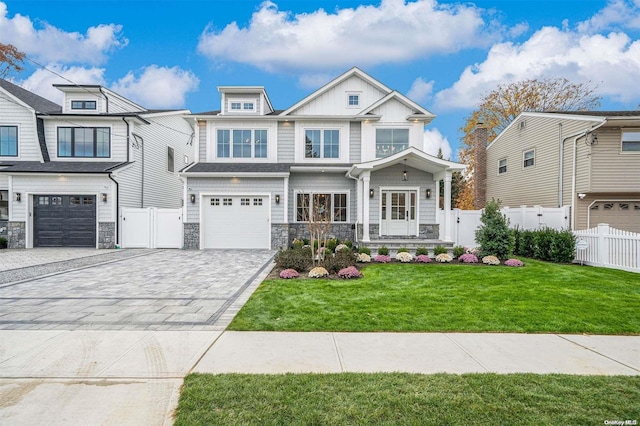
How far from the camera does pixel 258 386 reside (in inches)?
115

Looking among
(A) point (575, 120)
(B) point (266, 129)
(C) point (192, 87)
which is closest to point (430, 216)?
(A) point (575, 120)

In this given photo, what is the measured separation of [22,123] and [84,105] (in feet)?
8.75

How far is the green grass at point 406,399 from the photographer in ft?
8.07

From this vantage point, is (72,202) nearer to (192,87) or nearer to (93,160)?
(93,160)

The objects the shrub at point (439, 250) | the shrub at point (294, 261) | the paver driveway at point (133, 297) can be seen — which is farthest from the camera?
the shrub at point (439, 250)

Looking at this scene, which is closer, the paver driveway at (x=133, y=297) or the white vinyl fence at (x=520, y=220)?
the paver driveway at (x=133, y=297)

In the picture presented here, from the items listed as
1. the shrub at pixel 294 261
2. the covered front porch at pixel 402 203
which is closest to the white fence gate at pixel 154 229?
the shrub at pixel 294 261

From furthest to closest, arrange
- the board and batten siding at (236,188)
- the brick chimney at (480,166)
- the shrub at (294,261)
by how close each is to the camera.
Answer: the brick chimney at (480,166), the board and batten siding at (236,188), the shrub at (294,261)

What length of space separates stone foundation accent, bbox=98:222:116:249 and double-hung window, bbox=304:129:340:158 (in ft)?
30.1

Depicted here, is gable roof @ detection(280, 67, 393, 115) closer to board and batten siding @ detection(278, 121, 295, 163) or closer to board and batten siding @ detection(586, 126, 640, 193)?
board and batten siding @ detection(278, 121, 295, 163)

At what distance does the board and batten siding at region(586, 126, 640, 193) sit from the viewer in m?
12.2

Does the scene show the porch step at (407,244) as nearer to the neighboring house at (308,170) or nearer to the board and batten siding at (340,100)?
the neighboring house at (308,170)

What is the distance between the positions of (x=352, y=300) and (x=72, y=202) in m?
14.1

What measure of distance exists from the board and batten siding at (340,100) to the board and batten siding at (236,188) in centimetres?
385
